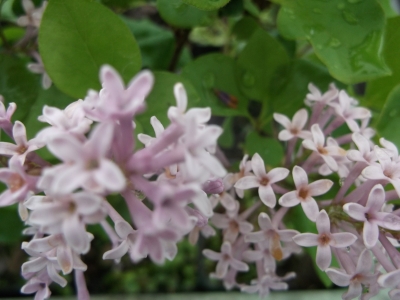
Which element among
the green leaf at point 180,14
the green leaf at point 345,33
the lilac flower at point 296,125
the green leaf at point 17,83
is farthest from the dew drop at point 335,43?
the green leaf at point 17,83

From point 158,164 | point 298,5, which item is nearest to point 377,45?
point 298,5

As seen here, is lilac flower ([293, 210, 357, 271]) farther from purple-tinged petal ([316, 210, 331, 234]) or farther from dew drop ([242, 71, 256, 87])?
dew drop ([242, 71, 256, 87])

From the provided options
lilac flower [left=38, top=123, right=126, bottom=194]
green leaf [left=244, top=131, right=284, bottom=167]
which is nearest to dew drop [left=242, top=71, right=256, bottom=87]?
green leaf [left=244, top=131, right=284, bottom=167]

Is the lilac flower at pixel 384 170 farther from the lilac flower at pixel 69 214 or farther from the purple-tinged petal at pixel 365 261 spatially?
the lilac flower at pixel 69 214

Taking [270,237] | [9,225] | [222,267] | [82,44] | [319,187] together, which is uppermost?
[82,44]

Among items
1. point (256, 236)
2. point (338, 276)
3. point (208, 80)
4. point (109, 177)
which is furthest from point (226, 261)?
point (109, 177)

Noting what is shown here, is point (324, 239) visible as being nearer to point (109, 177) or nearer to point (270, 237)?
point (270, 237)
